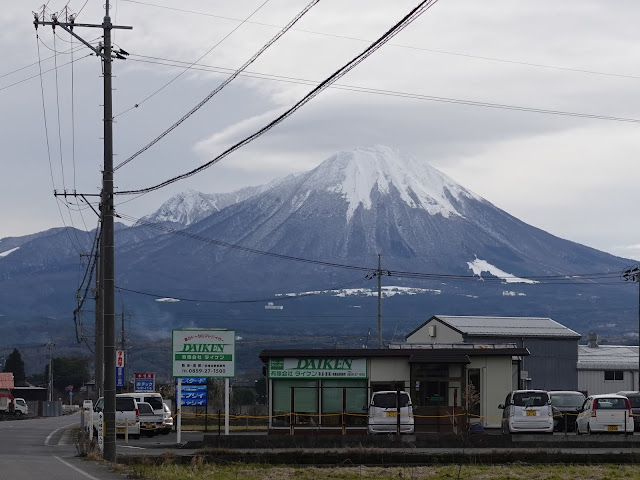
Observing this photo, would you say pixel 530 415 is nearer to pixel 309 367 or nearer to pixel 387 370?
pixel 387 370

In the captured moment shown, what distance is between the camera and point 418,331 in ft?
282

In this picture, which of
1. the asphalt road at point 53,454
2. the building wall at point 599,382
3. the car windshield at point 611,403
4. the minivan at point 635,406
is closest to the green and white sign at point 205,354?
the asphalt road at point 53,454

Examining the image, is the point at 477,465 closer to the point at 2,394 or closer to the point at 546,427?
the point at 546,427

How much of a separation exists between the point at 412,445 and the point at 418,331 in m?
52.0

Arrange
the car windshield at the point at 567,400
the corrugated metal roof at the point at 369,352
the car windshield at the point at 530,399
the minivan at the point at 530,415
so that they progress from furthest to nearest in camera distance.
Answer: the car windshield at the point at 567,400 → the corrugated metal roof at the point at 369,352 → the car windshield at the point at 530,399 → the minivan at the point at 530,415

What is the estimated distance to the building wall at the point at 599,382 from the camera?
3556 inches

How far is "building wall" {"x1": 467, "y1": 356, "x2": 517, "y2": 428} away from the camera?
46.5 m

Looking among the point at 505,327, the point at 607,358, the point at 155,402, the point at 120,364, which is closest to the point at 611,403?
the point at 155,402

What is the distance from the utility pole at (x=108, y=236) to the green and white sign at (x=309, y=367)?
13545 mm

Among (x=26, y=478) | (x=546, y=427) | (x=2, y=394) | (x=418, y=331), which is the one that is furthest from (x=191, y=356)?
(x=2, y=394)

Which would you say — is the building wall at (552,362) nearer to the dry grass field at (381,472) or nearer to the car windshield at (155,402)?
the car windshield at (155,402)

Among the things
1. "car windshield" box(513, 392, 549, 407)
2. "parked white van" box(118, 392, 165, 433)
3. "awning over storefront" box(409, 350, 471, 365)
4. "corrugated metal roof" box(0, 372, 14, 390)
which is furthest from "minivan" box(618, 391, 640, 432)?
"corrugated metal roof" box(0, 372, 14, 390)

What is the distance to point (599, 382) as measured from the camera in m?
90.5

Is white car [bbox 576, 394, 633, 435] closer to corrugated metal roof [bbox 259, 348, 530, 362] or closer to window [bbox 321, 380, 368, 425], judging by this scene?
corrugated metal roof [bbox 259, 348, 530, 362]
